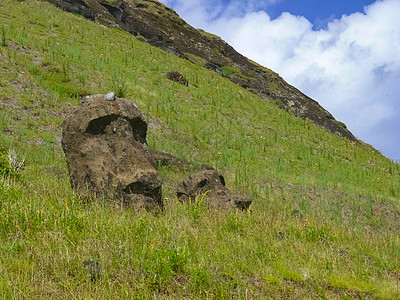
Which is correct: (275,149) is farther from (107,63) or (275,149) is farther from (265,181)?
(107,63)

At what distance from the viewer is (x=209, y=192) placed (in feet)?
25.4

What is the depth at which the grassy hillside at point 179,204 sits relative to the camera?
11.5 feet

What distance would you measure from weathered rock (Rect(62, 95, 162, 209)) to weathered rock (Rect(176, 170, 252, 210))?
4.20 feet

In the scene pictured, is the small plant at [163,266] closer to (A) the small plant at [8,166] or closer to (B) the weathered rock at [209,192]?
(B) the weathered rock at [209,192]

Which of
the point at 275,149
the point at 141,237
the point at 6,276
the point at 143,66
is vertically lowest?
the point at 6,276

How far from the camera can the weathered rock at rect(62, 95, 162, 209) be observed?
19.7ft

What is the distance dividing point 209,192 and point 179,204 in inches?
40.6

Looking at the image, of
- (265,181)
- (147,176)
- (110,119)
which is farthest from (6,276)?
(265,181)

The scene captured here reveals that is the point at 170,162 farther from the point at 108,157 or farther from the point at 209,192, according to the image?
the point at 108,157

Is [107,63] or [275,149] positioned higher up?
[107,63]

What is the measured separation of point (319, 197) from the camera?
10.8 metres

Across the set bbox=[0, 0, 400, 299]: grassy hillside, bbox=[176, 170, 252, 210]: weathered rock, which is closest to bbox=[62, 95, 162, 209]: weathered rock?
bbox=[0, 0, 400, 299]: grassy hillside

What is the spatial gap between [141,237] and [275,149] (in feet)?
40.8

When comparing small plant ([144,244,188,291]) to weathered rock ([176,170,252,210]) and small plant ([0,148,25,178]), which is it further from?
small plant ([0,148,25,178])
